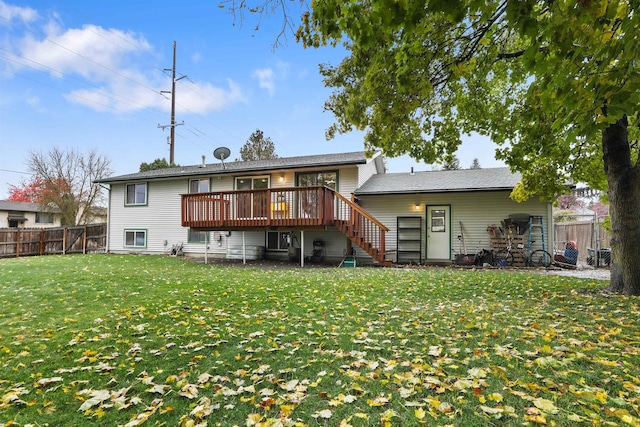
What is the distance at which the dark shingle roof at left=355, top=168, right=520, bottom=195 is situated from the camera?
12055 millimetres

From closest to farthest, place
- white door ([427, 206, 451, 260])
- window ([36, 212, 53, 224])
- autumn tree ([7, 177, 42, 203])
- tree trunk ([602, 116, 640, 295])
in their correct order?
tree trunk ([602, 116, 640, 295]) → white door ([427, 206, 451, 260]) → autumn tree ([7, 177, 42, 203]) → window ([36, 212, 53, 224])

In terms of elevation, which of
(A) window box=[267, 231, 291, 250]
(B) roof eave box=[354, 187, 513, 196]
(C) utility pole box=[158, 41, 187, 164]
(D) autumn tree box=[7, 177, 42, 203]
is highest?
(C) utility pole box=[158, 41, 187, 164]

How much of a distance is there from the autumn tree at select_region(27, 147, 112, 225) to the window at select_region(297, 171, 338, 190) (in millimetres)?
20816

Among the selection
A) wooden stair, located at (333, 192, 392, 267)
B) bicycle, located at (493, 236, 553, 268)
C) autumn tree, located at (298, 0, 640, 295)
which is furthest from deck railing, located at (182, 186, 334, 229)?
bicycle, located at (493, 236, 553, 268)

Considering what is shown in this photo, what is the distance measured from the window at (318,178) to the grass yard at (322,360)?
321 inches

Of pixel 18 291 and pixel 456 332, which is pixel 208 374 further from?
pixel 18 291

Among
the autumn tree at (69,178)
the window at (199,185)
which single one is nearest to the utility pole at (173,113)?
the autumn tree at (69,178)

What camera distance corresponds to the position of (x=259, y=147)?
34.1 m

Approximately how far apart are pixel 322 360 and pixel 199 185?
550 inches

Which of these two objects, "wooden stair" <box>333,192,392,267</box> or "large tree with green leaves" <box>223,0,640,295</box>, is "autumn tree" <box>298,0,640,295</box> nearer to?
"large tree with green leaves" <box>223,0,640,295</box>

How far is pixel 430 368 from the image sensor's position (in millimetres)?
2883

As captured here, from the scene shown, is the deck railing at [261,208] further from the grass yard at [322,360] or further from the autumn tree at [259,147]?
the autumn tree at [259,147]

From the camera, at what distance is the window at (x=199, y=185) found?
609 inches

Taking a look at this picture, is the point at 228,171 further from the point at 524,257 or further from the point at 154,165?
the point at 154,165
